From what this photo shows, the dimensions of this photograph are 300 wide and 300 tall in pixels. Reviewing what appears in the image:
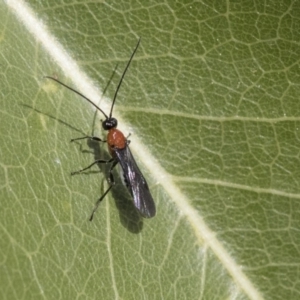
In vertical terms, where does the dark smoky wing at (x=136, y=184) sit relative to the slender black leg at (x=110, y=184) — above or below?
below

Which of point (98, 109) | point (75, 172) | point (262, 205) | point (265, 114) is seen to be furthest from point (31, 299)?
point (265, 114)

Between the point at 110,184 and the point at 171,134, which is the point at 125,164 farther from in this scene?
the point at 171,134

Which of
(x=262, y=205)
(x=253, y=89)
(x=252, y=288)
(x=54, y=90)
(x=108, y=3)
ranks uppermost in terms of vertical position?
(x=108, y=3)

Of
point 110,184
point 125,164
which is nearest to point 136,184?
point 110,184

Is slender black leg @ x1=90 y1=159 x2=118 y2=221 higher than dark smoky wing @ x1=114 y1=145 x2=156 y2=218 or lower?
higher

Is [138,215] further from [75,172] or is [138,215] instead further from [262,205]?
[262,205]
